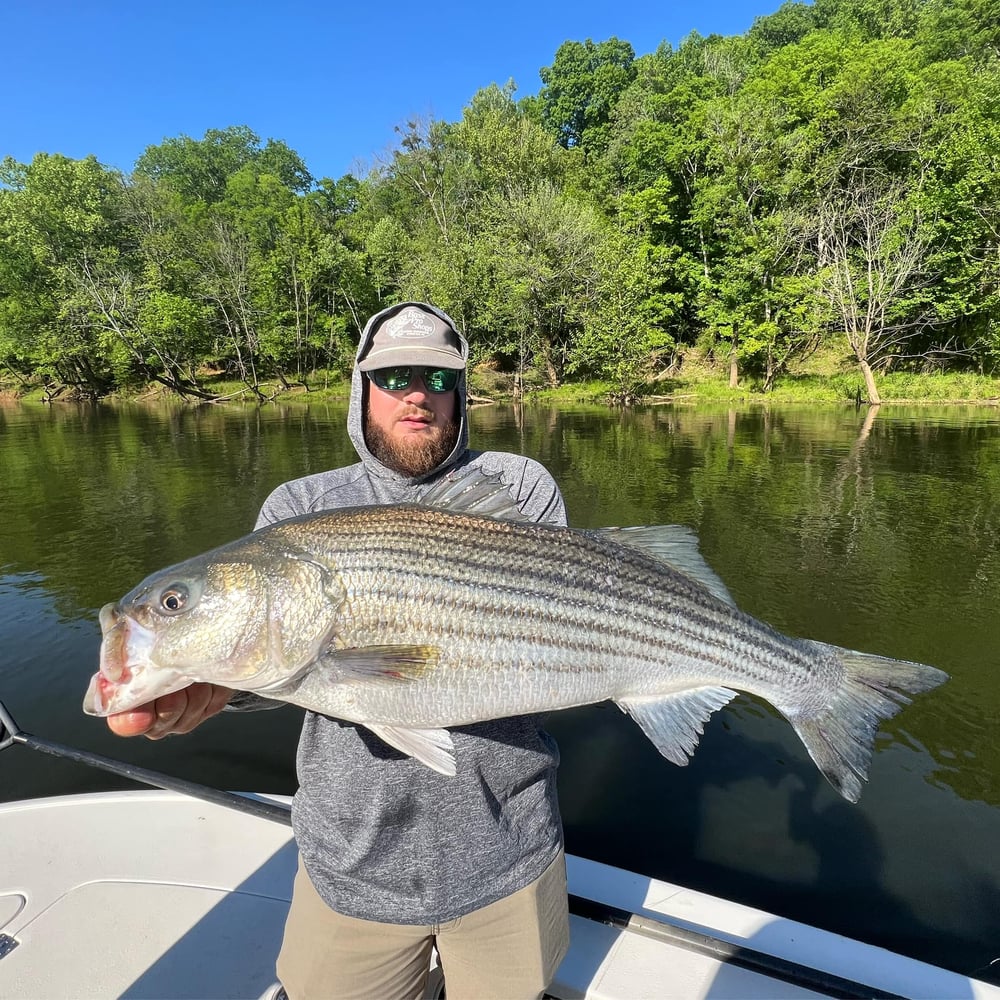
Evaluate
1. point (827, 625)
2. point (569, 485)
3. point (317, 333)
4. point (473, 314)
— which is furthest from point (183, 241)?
point (827, 625)

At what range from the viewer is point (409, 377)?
9.72ft

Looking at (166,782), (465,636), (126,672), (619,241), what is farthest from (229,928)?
(619,241)

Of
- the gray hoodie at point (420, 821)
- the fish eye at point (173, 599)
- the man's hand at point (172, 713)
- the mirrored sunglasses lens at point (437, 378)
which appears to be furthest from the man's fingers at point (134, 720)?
the mirrored sunglasses lens at point (437, 378)

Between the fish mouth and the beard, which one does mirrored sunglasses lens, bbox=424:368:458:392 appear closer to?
the beard

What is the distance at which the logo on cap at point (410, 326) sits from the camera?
2959 millimetres

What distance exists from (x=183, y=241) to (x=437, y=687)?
5582cm

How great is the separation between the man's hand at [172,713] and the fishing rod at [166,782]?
1272mm

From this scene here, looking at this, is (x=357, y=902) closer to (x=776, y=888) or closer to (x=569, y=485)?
(x=776, y=888)

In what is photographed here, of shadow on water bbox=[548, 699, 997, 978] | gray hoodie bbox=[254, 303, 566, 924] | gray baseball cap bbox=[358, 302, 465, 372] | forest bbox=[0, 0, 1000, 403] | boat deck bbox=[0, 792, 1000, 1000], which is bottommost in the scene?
shadow on water bbox=[548, 699, 997, 978]

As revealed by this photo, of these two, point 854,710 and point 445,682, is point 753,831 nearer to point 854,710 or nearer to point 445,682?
point 854,710

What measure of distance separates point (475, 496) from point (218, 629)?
1078 millimetres

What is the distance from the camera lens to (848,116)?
35625 millimetres

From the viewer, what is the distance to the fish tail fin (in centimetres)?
248

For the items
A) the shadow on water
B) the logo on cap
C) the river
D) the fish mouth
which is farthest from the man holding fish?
the river
